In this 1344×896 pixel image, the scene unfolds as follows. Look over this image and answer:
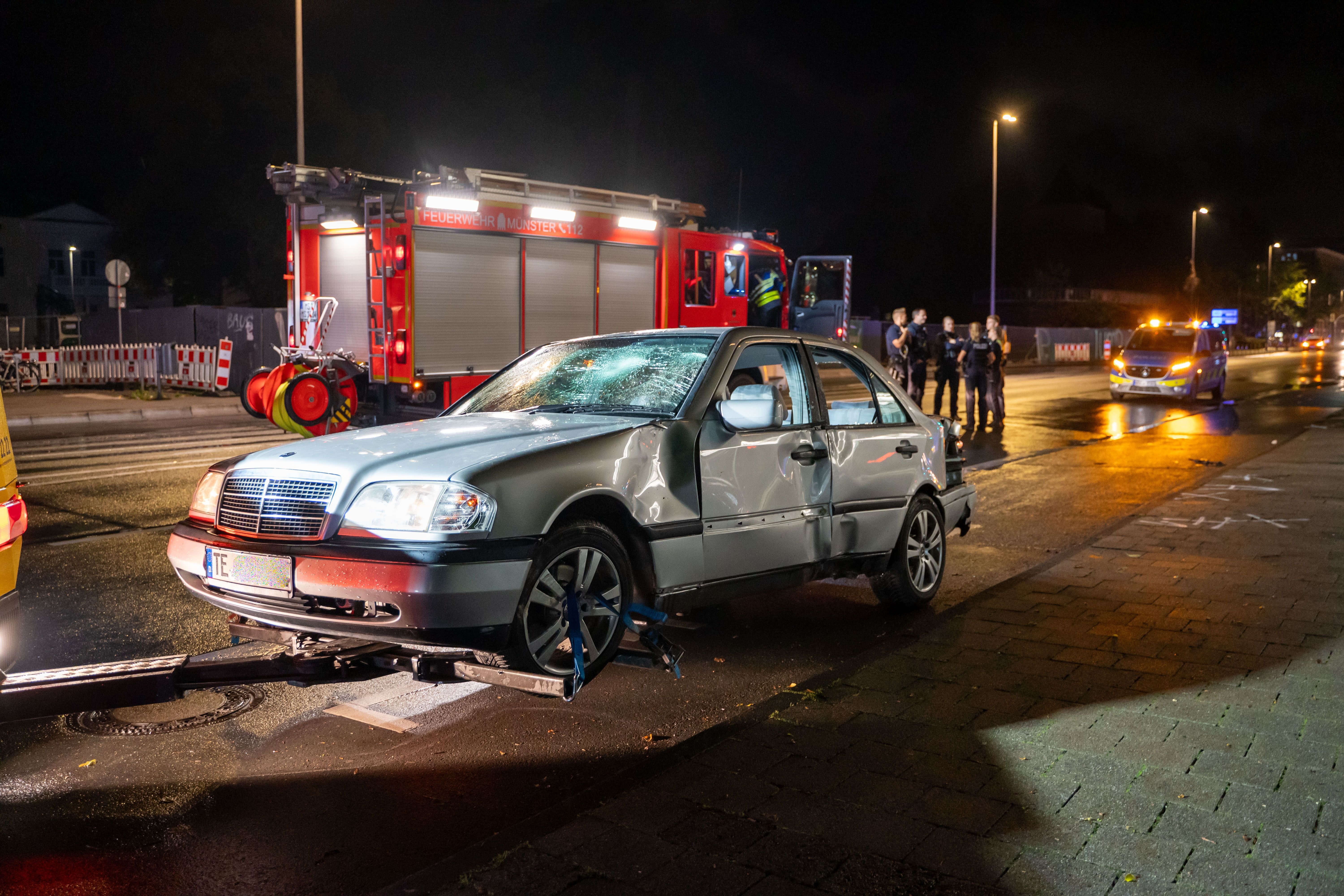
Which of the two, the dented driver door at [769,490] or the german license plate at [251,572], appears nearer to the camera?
the german license plate at [251,572]

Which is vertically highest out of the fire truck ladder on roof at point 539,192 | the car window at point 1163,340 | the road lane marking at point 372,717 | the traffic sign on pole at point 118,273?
the fire truck ladder on roof at point 539,192

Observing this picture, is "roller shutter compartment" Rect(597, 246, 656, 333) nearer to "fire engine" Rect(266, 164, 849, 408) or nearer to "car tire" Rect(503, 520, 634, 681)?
"fire engine" Rect(266, 164, 849, 408)

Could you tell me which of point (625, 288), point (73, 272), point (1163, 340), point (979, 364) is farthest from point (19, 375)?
point (73, 272)

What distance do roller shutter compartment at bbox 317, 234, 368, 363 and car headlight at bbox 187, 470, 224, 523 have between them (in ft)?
32.3

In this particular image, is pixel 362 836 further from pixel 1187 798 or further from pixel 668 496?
pixel 1187 798

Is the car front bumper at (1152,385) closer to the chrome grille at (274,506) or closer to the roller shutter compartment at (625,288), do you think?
the roller shutter compartment at (625,288)

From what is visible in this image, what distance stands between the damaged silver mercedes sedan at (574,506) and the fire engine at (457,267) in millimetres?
8067

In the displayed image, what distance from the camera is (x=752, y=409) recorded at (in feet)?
16.3

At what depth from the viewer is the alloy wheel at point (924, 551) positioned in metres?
6.21

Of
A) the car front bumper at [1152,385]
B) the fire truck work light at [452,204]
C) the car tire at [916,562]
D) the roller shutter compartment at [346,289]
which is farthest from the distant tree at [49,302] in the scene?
the car tire at [916,562]

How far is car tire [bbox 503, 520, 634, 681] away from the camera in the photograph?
13.5 ft

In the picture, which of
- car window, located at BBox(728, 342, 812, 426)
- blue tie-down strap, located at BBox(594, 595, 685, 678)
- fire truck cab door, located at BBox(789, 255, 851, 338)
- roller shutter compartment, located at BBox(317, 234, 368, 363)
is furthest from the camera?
fire truck cab door, located at BBox(789, 255, 851, 338)

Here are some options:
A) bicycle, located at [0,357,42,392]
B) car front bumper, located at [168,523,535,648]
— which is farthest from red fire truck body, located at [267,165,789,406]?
bicycle, located at [0,357,42,392]

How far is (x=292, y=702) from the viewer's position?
4777 millimetres
